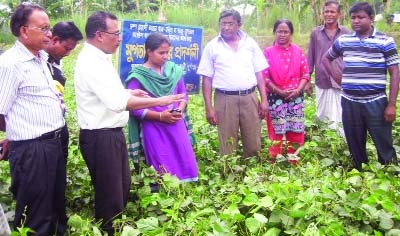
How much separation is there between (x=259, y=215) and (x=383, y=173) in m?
1.54

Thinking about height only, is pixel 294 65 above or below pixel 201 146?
above

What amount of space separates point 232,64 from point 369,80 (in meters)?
1.15

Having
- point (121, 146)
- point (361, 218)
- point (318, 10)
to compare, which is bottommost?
point (361, 218)

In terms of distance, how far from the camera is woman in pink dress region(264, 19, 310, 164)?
4.24m

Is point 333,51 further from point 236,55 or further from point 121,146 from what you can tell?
point 121,146

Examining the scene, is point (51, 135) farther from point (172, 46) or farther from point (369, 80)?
point (369, 80)

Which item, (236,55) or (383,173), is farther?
(236,55)

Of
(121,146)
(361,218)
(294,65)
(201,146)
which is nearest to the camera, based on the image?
(361,218)

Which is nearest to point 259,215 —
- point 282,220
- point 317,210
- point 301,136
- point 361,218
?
point 282,220

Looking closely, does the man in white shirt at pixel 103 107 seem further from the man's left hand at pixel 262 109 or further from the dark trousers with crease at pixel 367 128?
the dark trousers with crease at pixel 367 128

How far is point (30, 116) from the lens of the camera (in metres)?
2.48

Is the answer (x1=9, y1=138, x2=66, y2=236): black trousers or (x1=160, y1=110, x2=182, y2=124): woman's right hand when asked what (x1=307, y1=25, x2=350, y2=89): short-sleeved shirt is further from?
(x1=9, y1=138, x2=66, y2=236): black trousers

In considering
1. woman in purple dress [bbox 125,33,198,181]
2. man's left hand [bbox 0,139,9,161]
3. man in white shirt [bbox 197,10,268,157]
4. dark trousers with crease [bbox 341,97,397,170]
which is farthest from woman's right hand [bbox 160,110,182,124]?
dark trousers with crease [bbox 341,97,397,170]

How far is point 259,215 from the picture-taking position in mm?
2406
